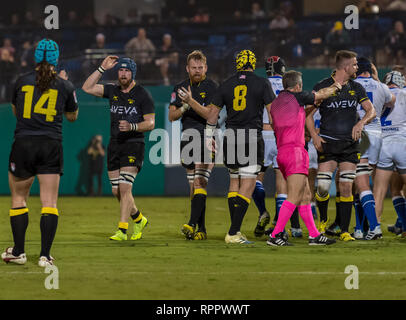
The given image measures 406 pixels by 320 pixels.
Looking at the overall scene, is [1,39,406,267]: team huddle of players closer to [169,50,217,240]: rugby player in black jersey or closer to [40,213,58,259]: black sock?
[169,50,217,240]: rugby player in black jersey

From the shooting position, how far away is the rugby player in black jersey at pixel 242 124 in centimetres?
1013

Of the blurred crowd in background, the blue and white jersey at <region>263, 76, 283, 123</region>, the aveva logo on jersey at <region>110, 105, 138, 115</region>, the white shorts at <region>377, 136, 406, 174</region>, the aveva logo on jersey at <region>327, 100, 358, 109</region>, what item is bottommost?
the white shorts at <region>377, 136, 406, 174</region>

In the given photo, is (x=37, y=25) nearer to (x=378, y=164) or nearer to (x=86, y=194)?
(x=86, y=194)

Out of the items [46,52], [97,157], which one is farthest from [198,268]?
[97,157]

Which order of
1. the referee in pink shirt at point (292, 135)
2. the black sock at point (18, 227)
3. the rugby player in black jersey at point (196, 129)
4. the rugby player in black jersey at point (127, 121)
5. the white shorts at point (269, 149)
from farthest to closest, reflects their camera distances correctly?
the white shorts at point (269, 149) → the rugby player in black jersey at point (196, 129) → the rugby player in black jersey at point (127, 121) → the referee in pink shirt at point (292, 135) → the black sock at point (18, 227)

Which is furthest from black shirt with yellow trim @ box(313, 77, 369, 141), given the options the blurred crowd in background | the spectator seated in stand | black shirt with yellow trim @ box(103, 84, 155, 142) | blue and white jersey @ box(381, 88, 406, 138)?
the spectator seated in stand

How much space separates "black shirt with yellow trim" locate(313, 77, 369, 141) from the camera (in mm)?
10438

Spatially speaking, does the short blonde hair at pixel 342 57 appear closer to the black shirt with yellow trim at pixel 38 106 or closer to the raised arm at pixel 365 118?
the raised arm at pixel 365 118

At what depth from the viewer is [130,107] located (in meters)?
10.6

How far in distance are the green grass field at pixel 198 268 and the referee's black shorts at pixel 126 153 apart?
1.02 metres

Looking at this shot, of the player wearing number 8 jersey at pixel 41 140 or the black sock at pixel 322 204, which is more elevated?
the player wearing number 8 jersey at pixel 41 140

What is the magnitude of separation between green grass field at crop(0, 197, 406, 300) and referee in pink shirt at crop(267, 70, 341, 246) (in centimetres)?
55

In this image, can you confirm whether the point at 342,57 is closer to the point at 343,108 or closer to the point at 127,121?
the point at 343,108

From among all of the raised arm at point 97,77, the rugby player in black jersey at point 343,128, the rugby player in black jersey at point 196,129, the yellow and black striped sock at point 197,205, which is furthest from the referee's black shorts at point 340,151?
the raised arm at point 97,77
